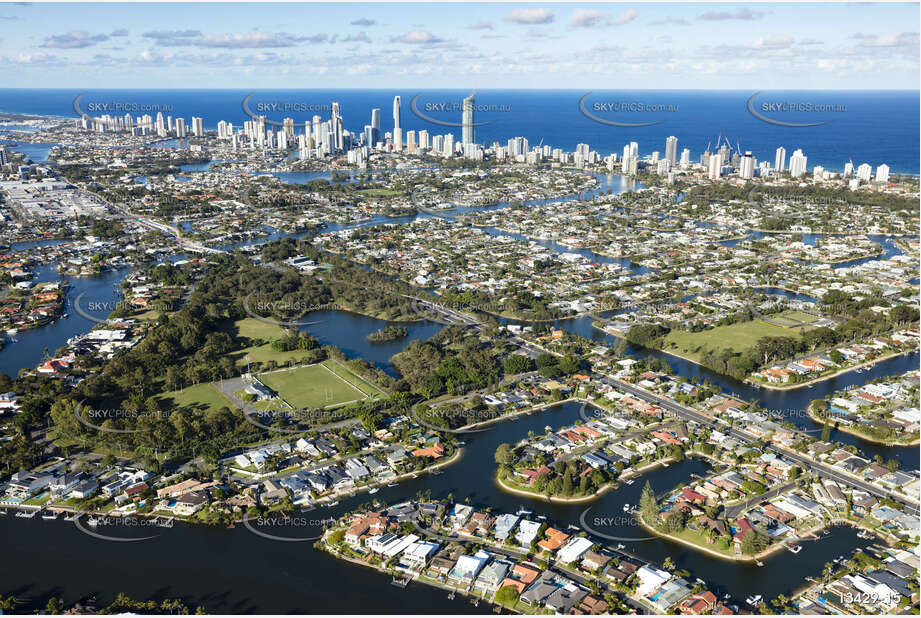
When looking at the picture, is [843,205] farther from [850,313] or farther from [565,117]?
[565,117]

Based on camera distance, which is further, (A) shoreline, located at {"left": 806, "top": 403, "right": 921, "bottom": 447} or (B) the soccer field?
(B) the soccer field

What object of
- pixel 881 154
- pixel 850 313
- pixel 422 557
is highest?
pixel 881 154

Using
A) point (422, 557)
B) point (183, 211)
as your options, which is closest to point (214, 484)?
point (422, 557)

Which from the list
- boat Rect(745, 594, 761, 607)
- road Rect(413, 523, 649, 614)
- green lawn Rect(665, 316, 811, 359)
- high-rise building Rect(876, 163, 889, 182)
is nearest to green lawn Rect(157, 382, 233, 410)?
road Rect(413, 523, 649, 614)

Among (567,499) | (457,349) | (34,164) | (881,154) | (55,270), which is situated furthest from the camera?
(881,154)

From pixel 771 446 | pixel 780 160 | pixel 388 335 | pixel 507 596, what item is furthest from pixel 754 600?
pixel 780 160

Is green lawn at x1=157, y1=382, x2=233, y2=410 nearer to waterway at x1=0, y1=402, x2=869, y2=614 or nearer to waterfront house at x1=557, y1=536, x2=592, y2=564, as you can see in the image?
waterway at x1=0, y1=402, x2=869, y2=614

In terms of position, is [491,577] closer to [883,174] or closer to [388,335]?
[388,335]

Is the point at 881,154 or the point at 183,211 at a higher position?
the point at 881,154
